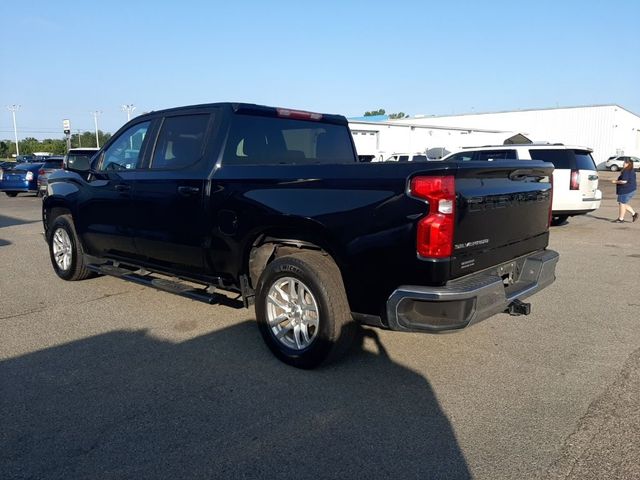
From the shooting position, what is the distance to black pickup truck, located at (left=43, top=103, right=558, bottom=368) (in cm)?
338

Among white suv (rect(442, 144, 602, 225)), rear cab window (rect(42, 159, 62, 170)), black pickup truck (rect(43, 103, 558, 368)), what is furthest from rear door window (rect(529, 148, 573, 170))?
rear cab window (rect(42, 159, 62, 170))

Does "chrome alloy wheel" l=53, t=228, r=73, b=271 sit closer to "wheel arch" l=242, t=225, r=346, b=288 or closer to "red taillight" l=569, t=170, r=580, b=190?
"wheel arch" l=242, t=225, r=346, b=288

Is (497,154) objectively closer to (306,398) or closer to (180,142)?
(180,142)

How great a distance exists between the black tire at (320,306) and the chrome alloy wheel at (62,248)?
3587mm

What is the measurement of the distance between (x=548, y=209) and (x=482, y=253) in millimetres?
1318

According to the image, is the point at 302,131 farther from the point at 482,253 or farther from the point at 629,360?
the point at 629,360

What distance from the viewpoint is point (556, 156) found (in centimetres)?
1139

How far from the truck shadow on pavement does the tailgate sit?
1.04m

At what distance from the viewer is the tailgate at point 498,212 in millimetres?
3443

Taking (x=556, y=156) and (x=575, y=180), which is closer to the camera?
(x=575, y=180)

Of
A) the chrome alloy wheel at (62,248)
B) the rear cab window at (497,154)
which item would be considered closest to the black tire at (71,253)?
the chrome alloy wheel at (62,248)

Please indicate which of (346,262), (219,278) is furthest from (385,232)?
(219,278)

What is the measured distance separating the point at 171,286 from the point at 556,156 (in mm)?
9426

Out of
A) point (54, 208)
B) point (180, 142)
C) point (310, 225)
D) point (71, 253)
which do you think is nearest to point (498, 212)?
point (310, 225)
